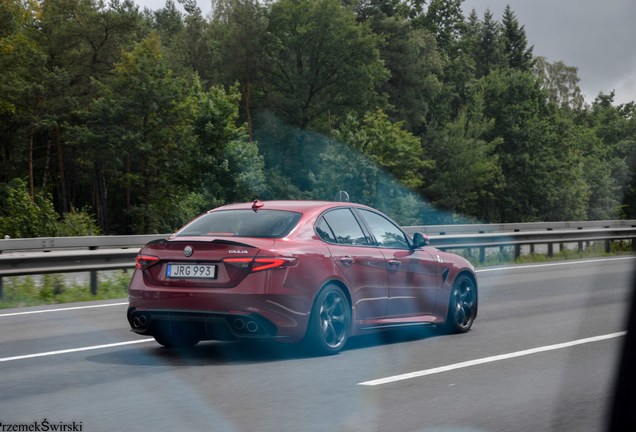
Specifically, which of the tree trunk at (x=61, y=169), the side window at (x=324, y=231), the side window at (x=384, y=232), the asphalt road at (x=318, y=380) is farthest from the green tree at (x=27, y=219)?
the side window at (x=324, y=231)

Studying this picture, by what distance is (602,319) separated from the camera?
1177cm

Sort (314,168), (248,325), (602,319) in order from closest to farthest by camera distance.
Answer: (248,325)
(602,319)
(314,168)

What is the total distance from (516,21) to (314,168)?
5053 cm

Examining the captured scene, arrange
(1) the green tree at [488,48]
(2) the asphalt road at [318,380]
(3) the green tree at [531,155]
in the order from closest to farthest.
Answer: (2) the asphalt road at [318,380]
(3) the green tree at [531,155]
(1) the green tree at [488,48]

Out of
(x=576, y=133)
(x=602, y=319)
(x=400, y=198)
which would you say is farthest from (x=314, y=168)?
(x=602, y=319)

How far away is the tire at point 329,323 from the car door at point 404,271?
0.78m

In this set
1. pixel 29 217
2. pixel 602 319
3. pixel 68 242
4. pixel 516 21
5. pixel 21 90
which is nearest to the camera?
pixel 602 319

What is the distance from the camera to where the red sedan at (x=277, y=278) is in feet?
26.7

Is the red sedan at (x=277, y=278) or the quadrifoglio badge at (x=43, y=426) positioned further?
the red sedan at (x=277, y=278)

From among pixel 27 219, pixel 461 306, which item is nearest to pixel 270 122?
pixel 27 219

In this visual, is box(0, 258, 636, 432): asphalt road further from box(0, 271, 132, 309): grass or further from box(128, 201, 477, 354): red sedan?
box(0, 271, 132, 309): grass

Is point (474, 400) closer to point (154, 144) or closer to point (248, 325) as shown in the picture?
point (248, 325)

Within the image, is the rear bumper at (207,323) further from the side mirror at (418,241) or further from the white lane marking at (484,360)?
the side mirror at (418,241)

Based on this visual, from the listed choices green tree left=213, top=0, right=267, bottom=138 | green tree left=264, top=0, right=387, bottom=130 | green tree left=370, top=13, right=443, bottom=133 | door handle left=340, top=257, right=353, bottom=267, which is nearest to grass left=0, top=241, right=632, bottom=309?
door handle left=340, top=257, right=353, bottom=267
